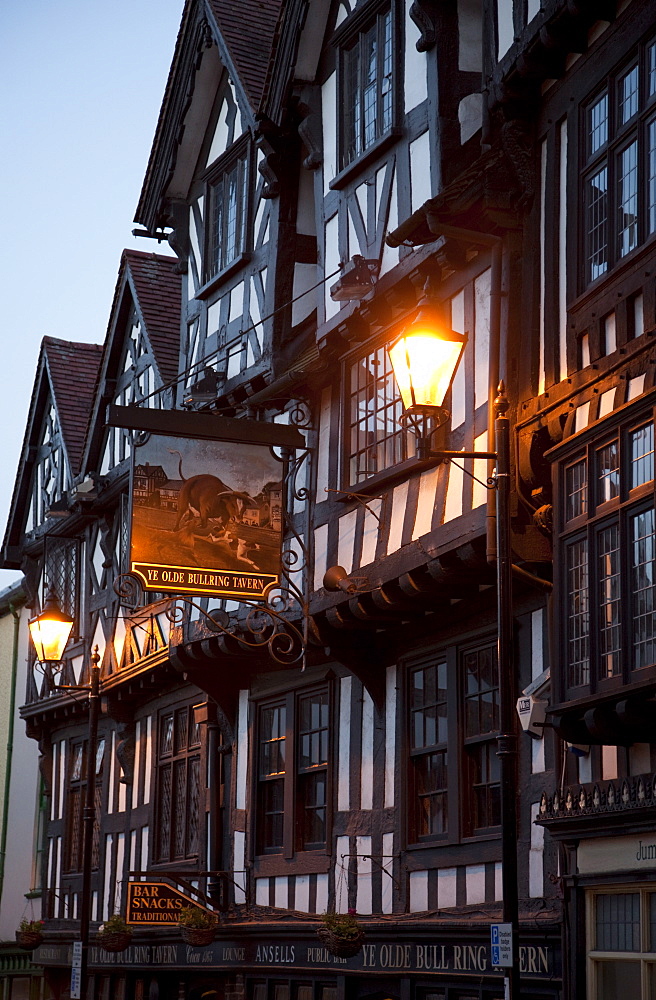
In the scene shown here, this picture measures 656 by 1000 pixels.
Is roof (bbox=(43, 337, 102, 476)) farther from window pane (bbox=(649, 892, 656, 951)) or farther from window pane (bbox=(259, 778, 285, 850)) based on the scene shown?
window pane (bbox=(649, 892, 656, 951))

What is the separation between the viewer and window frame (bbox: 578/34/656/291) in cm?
1177

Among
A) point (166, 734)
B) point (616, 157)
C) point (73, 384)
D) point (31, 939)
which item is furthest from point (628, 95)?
point (31, 939)

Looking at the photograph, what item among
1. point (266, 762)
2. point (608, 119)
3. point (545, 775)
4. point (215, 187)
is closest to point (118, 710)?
point (266, 762)

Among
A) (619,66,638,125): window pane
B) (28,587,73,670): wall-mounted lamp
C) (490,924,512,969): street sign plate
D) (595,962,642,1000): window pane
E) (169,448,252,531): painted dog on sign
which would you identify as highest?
(619,66,638,125): window pane

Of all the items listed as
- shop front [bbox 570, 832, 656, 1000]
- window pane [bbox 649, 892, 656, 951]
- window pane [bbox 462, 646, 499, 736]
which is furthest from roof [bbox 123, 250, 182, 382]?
window pane [bbox 649, 892, 656, 951]

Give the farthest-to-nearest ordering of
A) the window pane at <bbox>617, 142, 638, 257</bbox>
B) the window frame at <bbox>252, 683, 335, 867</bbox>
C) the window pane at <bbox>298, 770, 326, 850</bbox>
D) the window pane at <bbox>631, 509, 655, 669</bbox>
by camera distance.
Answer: the window pane at <bbox>298, 770, 326, 850</bbox>, the window frame at <bbox>252, 683, 335, 867</bbox>, the window pane at <bbox>617, 142, 638, 257</bbox>, the window pane at <bbox>631, 509, 655, 669</bbox>

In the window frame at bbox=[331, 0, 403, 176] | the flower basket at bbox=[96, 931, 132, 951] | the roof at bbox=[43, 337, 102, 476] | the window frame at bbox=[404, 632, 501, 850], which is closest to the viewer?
the window frame at bbox=[404, 632, 501, 850]

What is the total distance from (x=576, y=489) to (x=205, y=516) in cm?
438

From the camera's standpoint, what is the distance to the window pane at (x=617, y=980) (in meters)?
11.4

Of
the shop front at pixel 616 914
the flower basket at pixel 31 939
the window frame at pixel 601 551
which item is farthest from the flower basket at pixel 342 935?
the flower basket at pixel 31 939

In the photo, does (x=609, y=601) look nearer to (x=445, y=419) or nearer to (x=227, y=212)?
(x=445, y=419)

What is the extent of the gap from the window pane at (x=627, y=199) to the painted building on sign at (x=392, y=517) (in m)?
0.03

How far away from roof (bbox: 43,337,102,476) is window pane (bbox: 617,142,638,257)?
1568 cm

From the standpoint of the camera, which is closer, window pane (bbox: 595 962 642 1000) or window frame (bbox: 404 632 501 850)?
window pane (bbox: 595 962 642 1000)
